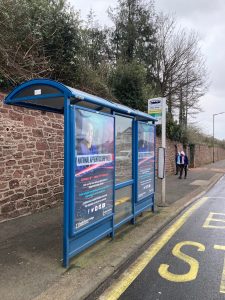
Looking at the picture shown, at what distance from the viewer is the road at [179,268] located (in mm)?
3881

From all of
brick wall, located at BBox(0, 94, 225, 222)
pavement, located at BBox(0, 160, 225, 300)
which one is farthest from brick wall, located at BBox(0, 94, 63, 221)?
pavement, located at BBox(0, 160, 225, 300)

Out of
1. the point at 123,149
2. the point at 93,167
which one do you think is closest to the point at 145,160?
the point at 123,149

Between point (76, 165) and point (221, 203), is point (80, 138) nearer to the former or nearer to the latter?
point (76, 165)

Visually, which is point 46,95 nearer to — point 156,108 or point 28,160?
point 28,160

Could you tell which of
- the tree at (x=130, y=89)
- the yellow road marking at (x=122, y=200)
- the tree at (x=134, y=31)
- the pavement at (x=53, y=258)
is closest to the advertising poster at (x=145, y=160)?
the yellow road marking at (x=122, y=200)

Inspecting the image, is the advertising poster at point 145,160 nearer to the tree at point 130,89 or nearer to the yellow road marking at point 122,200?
the yellow road marking at point 122,200

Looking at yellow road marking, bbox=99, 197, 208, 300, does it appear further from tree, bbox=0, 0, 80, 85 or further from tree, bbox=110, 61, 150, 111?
tree, bbox=110, 61, 150, 111

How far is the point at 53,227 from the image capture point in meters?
6.52

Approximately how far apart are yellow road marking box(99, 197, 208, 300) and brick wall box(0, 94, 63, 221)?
3154 mm

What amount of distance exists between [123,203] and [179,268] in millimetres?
2079

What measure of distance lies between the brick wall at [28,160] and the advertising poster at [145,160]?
2.42 m

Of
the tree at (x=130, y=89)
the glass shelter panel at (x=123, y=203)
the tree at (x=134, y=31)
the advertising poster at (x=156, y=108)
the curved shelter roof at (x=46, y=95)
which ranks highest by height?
the tree at (x=134, y=31)

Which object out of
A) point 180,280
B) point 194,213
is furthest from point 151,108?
point 180,280

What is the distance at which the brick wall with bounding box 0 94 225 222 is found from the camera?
688 cm
